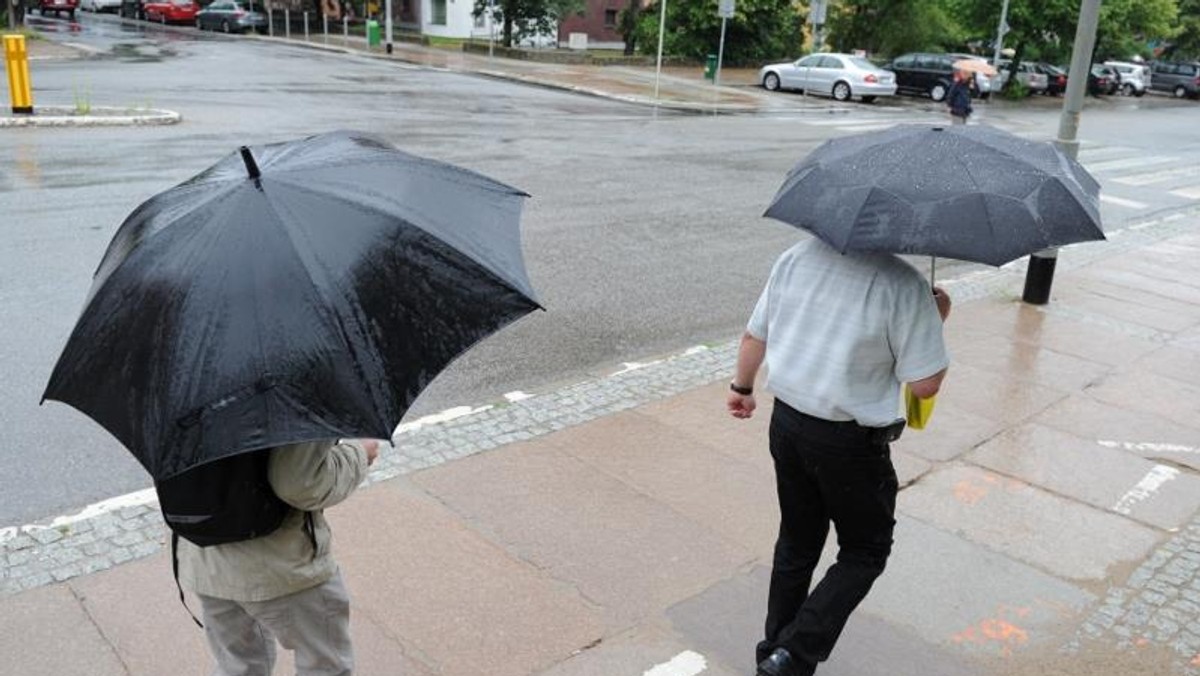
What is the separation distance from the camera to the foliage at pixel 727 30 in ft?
130

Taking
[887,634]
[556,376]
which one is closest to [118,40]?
[556,376]

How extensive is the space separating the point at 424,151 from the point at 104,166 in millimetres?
4357

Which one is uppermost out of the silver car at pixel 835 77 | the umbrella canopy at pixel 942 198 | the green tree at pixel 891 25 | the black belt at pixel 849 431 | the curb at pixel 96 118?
the green tree at pixel 891 25

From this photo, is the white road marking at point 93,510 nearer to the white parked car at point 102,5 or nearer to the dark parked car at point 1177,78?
the dark parked car at point 1177,78

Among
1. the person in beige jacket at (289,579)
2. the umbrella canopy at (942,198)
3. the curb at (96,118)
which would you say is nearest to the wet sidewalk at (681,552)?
the person in beige jacket at (289,579)

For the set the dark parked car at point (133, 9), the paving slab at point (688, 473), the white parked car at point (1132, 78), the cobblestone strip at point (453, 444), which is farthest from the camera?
the dark parked car at point (133, 9)

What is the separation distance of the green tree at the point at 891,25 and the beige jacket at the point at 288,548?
143 feet

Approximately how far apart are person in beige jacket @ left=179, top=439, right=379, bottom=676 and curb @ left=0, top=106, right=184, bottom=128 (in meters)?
15.9

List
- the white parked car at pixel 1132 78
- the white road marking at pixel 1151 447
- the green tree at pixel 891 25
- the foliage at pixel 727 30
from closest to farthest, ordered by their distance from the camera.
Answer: the white road marking at pixel 1151 447, the foliage at pixel 727 30, the green tree at pixel 891 25, the white parked car at pixel 1132 78

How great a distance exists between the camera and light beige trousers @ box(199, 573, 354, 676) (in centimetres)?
257

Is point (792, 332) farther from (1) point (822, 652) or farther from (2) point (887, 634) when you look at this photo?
(2) point (887, 634)

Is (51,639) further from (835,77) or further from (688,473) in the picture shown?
(835,77)

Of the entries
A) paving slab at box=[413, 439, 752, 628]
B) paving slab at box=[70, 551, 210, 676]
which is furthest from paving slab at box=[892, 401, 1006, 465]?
paving slab at box=[70, 551, 210, 676]

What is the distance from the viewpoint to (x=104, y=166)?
12812 millimetres
